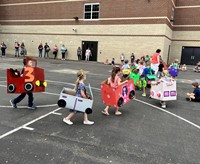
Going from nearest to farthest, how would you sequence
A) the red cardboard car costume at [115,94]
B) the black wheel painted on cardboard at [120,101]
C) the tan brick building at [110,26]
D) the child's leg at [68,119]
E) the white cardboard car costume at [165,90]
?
the child's leg at [68,119], the red cardboard car costume at [115,94], the black wheel painted on cardboard at [120,101], the white cardboard car costume at [165,90], the tan brick building at [110,26]

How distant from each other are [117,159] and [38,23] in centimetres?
2765

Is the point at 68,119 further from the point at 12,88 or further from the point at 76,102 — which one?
the point at 12,88

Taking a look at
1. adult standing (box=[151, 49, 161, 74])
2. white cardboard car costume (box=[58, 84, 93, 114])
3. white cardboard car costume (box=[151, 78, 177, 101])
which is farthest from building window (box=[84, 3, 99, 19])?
white cardboard car costume (box=[58, 84, 93, 114])

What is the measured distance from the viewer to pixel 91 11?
82.9 ft

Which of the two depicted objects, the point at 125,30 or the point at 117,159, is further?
the point at 125,30

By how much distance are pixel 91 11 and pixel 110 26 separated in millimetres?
3150

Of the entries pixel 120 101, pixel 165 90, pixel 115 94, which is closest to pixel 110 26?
pixel 165 90

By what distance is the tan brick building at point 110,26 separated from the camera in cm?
2252

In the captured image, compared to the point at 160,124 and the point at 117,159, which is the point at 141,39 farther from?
the point at 117,159

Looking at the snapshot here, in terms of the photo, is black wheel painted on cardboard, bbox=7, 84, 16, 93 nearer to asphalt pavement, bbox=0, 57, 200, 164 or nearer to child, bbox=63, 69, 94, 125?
asphalt pavement, bbox=0, 57, 200, 164

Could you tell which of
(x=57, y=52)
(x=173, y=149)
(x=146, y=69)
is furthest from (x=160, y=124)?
(x=57, y=52)

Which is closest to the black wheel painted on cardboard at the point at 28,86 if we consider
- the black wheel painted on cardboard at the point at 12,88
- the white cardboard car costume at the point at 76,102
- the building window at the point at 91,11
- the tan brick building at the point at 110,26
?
the black wheel painted on cardboard at the point at 12,88

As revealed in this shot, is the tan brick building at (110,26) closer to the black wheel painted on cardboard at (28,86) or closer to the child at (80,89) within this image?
the black wheel painted on cardboard at (28,86)

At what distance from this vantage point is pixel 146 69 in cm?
1007
